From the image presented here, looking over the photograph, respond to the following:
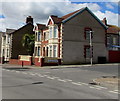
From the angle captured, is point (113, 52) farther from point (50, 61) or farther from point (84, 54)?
point (50, 61)

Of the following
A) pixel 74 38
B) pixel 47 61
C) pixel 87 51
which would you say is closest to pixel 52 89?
pixel 47 61

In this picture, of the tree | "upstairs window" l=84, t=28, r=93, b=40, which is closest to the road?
"upstairs window" l=84, t=28, r=93, b=40

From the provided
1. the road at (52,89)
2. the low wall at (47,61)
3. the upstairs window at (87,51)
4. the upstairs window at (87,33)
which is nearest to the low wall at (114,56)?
the upstairs window at (87,51)

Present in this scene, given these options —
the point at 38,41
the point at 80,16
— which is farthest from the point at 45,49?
the point at 80,16

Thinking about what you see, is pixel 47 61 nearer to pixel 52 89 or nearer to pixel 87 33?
pixel 87 33

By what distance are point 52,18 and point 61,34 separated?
11.6 ft

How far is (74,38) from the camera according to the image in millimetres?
30734

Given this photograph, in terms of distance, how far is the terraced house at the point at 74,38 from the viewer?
2983cm

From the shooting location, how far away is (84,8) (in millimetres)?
31672

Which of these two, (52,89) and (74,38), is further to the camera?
(74,38)

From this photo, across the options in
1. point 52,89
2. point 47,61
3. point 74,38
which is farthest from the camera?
point 74,38

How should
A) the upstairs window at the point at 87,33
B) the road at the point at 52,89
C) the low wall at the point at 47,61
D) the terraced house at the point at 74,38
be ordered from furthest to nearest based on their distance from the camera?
the upstairs window at the point at 87,33 → the terraced house at the point at 74,38 → the low wall at the point at 47,61 → the road at the point at 52,89

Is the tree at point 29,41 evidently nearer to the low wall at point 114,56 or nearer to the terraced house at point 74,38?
the terraced house at point 74,38

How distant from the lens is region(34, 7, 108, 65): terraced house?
97.9 ft
